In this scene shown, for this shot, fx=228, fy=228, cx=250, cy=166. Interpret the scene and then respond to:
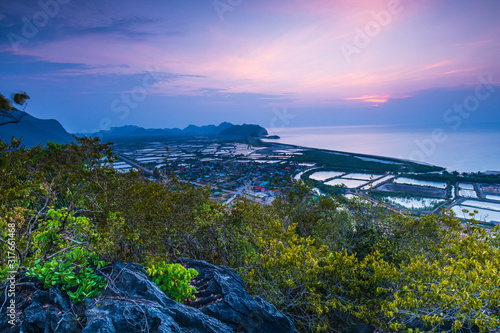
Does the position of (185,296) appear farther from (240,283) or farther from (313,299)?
(313,299)

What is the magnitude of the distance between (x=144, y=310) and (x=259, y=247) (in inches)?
205

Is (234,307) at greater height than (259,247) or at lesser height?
greater

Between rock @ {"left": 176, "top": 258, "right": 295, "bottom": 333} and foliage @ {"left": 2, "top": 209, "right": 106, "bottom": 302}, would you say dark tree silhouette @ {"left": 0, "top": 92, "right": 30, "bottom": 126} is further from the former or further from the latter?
rock @ {"left": 176, "top": 258, "right": 295, "bottom": 333}

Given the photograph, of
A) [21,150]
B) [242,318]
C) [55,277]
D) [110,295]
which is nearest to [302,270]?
[242,318]

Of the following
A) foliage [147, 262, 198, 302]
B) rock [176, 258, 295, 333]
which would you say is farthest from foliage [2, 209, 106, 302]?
rock [176, 258, 295, 333]

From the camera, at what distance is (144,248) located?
276 inches

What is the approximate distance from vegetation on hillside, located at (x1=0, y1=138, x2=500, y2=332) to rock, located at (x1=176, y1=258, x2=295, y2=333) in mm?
547

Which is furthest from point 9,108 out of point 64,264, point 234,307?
point 234,307

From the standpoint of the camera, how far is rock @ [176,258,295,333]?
4715 millimetres

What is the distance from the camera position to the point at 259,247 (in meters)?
8.33

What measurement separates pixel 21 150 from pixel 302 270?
10.4m

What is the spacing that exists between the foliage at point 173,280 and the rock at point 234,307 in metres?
0.42

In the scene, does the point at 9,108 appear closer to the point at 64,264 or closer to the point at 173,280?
the point at 64,264

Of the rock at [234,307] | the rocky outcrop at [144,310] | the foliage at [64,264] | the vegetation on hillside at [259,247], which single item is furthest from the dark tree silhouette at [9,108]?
the rock at [234,307]
